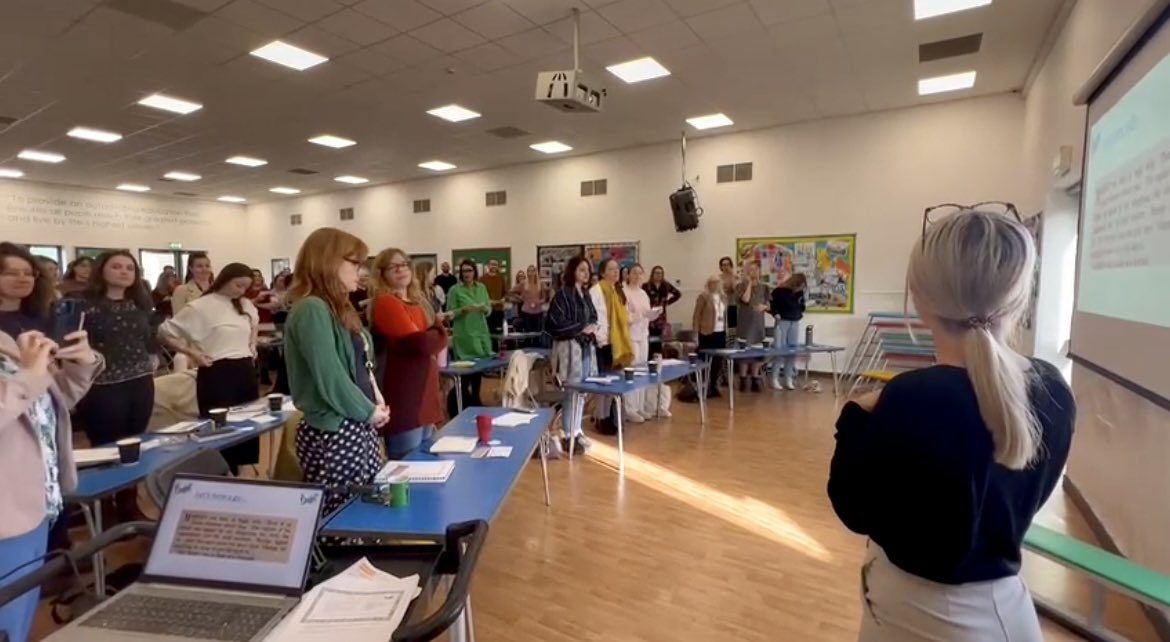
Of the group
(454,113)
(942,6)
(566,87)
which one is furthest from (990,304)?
(454,113)

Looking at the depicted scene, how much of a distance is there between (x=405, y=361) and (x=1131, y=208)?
3.30 m

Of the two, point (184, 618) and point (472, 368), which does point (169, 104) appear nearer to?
point (472, 368)

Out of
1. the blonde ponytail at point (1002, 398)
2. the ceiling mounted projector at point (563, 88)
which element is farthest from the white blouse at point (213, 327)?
the blonde ponytail at point (1002, 398)

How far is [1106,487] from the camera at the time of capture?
10.5 ft

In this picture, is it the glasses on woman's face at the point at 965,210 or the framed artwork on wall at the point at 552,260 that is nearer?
the glasses on woman's face at the point at 965,210

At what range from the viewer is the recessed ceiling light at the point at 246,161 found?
9977 millimetres

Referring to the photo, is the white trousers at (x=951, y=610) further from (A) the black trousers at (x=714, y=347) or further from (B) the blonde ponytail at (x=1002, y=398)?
(A) the black trousers at (x=714, y=347)

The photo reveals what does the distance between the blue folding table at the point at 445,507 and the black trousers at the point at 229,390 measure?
1.65m

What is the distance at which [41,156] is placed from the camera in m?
9.60

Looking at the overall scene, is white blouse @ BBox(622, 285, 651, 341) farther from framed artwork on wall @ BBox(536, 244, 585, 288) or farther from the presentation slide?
framed artwork on wall @ BBox(536, 244, 585, 288)

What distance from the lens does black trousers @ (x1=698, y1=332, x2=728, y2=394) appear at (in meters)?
6.91

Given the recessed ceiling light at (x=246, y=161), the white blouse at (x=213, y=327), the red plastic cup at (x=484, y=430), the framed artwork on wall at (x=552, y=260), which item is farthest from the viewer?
the framed artwork on wall at (x=552, y=260)

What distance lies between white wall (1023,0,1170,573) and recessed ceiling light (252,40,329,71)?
5991 mm

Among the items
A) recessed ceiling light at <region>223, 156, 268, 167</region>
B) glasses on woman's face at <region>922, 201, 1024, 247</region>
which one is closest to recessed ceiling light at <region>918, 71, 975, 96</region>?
glasses on woman's face at <region>922, 201, 1024, 247</region>
